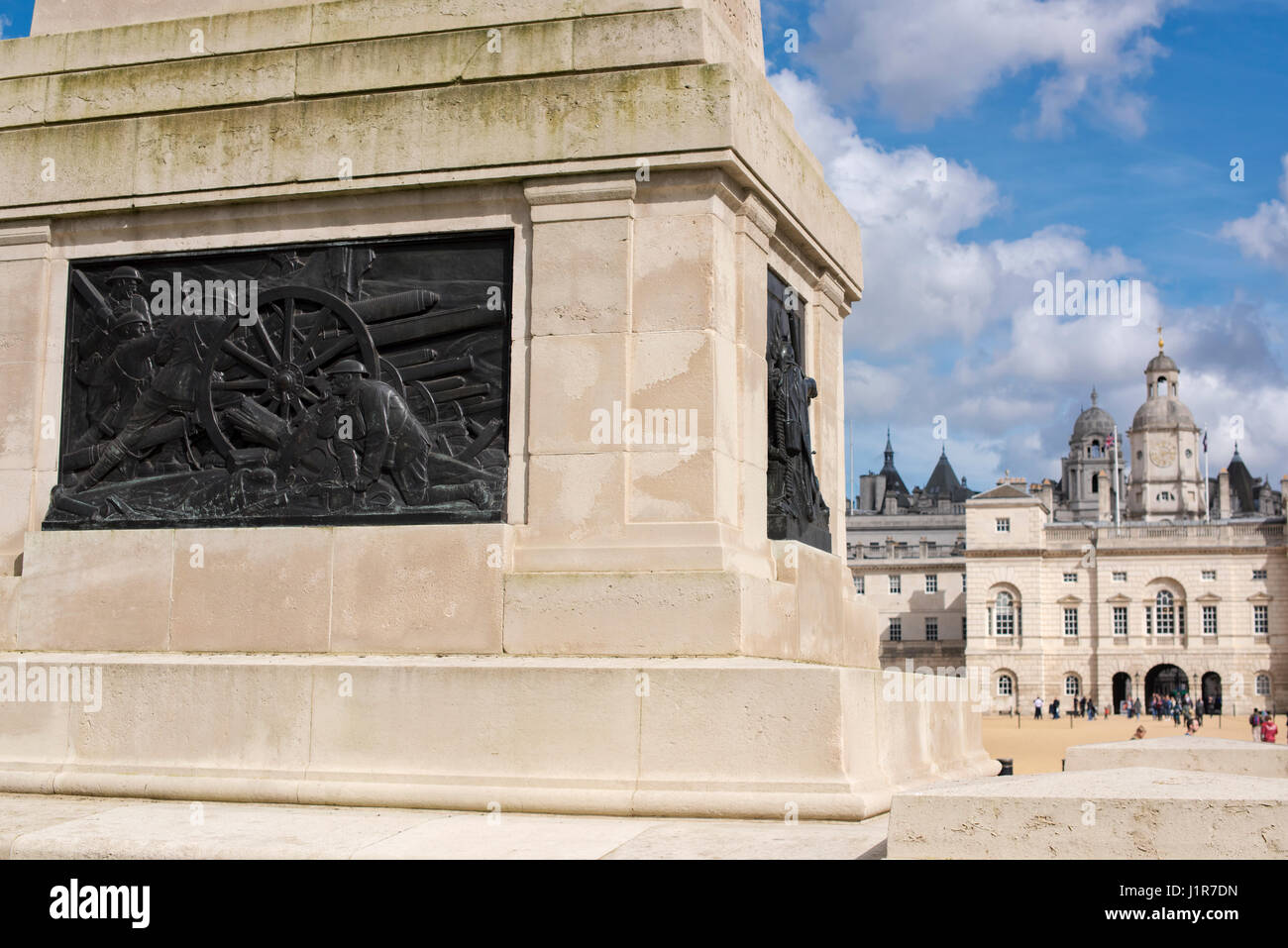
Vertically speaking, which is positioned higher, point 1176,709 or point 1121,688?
point 1121,688

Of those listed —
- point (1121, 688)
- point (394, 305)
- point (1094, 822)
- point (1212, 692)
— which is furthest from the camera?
point (1121, 688)

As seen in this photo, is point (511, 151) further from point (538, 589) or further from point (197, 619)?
point (197, 619)

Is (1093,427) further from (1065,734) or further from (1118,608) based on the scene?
(1065,734)

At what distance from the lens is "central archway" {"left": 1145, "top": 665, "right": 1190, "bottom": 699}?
97188 mm

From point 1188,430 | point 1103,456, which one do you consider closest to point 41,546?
point 1188,430

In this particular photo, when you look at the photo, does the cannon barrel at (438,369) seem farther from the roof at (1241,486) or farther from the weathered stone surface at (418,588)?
the roof at (1241,486)

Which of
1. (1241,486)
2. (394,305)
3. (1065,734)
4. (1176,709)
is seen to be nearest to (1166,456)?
(1241,486)

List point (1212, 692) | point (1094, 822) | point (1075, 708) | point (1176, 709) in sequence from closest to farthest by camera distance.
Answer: point (1094, 822) < point (1176, 709) < point (1075, 708) < point (1212, 692)

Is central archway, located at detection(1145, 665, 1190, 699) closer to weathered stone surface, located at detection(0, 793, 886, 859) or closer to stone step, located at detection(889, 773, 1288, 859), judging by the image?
weathered stone surface, located at detection(0, 793, 886, 859)

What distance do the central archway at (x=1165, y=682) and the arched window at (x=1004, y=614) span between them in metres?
9.47

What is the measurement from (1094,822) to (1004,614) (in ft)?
315

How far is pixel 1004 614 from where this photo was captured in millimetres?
98625

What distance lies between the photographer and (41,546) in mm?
10461

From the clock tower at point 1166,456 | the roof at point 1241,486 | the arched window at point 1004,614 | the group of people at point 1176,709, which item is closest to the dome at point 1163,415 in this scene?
the clock tower at point 1166,456
